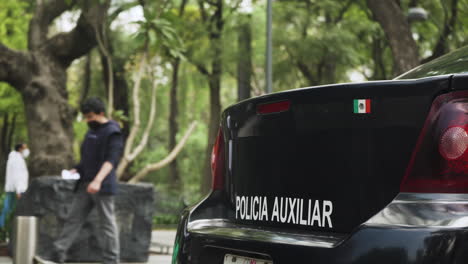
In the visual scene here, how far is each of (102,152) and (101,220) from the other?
685 millimetres

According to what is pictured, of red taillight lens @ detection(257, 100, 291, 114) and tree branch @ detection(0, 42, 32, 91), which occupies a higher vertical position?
tree branch @ detection(0, 42, 32, 91)

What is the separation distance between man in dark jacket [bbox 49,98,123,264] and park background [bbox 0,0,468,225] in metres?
2.42

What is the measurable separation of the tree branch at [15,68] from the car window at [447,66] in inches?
429

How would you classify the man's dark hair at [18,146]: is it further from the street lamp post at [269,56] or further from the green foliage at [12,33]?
the green foliage at [12,33]

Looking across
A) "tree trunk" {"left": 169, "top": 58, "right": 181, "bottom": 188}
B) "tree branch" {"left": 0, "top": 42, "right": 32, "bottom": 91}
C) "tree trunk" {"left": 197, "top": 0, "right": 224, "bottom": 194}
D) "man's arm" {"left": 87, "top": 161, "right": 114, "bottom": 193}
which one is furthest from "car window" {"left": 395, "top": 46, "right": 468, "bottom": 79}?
"tree trunk" {"left": 169, "top": 58, "right": 181, "bottom": 188}

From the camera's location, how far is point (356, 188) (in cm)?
270

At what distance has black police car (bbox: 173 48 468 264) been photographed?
243 cm

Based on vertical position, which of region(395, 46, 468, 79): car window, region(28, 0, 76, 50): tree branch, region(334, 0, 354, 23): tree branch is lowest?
region(395, 46, 468, 79): car window

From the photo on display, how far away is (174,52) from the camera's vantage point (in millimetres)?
10727

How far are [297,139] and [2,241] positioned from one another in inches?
398

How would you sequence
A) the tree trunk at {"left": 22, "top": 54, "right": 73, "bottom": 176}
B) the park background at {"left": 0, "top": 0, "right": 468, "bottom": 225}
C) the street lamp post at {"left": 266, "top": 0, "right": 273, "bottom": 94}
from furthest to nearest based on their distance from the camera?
the street lamp post at {"left": 266, "top": 0, "right": 273, "bottom": 94} < the tree trunk at {"left": 22, "top": 54, "right": 73, "bottom": 176} < the park background at {"left": 0, "top": 0, "right": 468, "bottom": 225}

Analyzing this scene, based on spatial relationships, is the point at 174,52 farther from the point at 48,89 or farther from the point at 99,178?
the point at 48,89

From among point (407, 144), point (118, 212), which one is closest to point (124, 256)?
point (118, 212)

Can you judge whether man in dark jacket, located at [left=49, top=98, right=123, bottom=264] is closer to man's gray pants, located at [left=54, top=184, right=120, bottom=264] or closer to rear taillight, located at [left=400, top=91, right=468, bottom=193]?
man's gray pants, located at [left=54, top=184, right=120, bottom=264]
